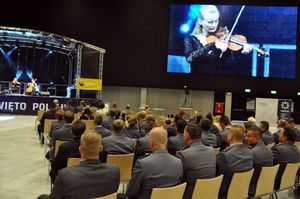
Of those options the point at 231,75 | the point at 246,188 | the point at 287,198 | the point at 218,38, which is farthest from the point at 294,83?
the point at 246,188

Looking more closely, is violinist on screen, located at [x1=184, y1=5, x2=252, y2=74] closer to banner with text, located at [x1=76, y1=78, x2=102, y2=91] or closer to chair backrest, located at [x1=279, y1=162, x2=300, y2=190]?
banner with text, located at [x1=76, y1=78, x2=102, y2=91]

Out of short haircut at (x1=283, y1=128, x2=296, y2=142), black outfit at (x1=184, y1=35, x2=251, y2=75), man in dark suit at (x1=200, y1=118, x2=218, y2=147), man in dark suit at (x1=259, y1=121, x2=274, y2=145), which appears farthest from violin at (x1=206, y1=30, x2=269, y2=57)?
short haircut at (x1=283, y1=128, x2=296, y2=142)

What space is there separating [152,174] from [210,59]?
1753cm

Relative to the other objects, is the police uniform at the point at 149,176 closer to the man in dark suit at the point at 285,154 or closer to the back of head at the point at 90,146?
the back of head at the point at 90,146

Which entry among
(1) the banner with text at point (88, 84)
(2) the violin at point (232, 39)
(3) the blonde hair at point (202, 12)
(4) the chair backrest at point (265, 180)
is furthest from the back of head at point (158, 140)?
(3) the blonde hair at point (202, 12)

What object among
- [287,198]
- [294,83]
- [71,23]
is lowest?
[287,198]

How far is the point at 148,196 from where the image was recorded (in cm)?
308

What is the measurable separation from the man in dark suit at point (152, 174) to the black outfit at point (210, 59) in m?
17.3

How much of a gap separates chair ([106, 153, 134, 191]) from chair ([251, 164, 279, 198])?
1543 millimetres

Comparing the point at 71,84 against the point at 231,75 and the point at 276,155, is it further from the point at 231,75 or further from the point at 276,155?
the point at 276,155

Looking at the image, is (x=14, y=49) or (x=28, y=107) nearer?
(x=28, y=107)

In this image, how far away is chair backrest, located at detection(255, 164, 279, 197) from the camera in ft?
13.2

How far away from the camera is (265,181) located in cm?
410

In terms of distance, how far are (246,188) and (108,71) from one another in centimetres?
1793
